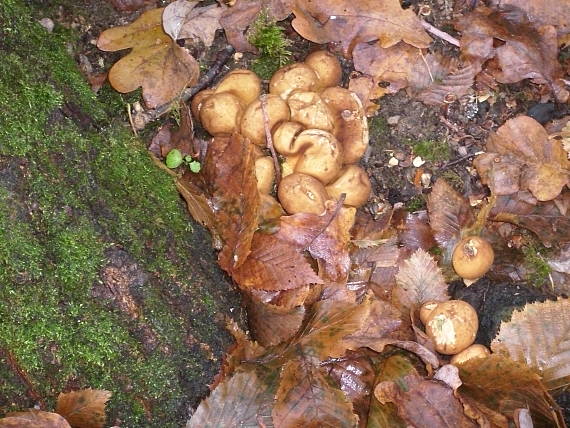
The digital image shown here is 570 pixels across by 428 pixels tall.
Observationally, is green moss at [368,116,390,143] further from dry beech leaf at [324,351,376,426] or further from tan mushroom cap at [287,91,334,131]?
dry beech leaf at [324,351,376,426]

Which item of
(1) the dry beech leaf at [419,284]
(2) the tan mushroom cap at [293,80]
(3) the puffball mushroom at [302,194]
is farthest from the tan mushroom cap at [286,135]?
(1) the dry beech leaf at [419,284]

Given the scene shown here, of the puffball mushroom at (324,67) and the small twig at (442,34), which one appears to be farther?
the small twig at (442,34)

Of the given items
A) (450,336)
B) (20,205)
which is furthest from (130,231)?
(450,336)

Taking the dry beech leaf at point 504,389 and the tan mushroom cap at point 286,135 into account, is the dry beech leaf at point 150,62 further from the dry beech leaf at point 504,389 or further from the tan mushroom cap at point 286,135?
the dry beech leaf at point 504,389

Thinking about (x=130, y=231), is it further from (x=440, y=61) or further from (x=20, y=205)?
(x=440, y=61)

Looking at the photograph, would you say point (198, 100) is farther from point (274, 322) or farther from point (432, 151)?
point (432, 151)

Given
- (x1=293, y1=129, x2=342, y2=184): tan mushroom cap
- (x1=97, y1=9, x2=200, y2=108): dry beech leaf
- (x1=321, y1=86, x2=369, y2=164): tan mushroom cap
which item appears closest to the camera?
A: (x1=293, y1=129, x2=342, y2=184): tan mushroom cap

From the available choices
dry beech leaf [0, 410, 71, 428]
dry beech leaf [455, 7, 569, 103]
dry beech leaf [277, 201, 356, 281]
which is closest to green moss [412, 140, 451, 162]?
dry beech leaf [455, 7, 569, 103]
